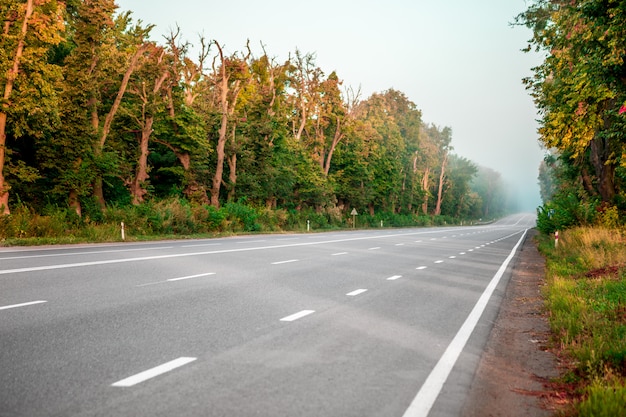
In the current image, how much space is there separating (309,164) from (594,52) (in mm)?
39458

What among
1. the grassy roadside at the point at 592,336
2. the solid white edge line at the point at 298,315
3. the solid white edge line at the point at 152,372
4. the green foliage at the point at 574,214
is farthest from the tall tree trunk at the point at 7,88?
the green foliage at the point at 574,214

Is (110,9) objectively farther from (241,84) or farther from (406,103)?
(406,103)

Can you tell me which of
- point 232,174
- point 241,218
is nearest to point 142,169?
point 241,218

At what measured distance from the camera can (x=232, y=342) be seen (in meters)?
5.85

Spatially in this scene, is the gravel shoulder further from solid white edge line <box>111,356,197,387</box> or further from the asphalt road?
solid white edge line <box>111,356,197,387</box>

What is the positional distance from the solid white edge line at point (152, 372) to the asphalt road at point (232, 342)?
2cm

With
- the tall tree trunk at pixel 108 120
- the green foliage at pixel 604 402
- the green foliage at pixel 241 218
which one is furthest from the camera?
the green foliage at pixel 241 218

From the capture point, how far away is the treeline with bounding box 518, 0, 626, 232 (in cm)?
1200

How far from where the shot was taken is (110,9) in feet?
93.4

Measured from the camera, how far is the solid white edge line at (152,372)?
432 cm

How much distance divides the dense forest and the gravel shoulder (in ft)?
60.6

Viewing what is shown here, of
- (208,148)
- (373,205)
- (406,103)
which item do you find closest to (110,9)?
(208,148)

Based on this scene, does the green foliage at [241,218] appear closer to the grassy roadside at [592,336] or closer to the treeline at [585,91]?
the treeline at [585,91]

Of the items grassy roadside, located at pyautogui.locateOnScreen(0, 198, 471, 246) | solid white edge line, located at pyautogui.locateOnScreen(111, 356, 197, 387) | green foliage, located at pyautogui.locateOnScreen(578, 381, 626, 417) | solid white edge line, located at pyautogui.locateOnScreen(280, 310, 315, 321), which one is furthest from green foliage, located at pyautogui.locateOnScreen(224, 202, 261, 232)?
green foliage, located at pyautogui.locateOnScreen(578, 381, 626, 417)
